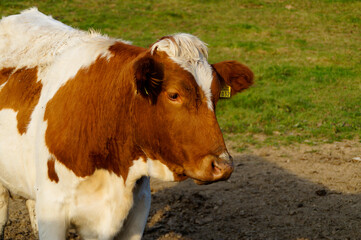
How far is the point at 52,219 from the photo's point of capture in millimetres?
3383

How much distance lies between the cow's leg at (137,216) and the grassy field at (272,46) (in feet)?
12.8

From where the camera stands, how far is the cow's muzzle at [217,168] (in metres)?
2.74

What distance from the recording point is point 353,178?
636 cm

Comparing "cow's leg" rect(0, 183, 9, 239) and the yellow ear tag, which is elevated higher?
the yellow ear tag

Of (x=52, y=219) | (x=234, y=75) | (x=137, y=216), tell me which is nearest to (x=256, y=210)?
(x=137, y=216)

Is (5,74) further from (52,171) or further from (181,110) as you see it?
(181,110)

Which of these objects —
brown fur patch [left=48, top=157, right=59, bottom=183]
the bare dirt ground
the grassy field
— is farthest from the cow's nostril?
the grassy field

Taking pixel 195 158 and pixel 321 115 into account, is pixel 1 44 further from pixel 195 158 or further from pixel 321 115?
pixel 321 115

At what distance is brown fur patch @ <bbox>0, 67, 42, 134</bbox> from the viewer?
366cm

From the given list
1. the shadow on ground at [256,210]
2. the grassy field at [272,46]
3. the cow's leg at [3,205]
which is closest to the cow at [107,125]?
the cow's leg at [3,205]

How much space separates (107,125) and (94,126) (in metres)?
0.09

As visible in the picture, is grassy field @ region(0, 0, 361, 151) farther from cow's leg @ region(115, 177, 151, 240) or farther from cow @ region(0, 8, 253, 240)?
cow @ region(0, 8, 253, 240)

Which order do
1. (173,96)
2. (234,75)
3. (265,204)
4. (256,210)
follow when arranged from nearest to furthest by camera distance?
(173,96)
(234,75)
(256,210)
(265,204)

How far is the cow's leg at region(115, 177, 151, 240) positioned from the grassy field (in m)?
3.89
